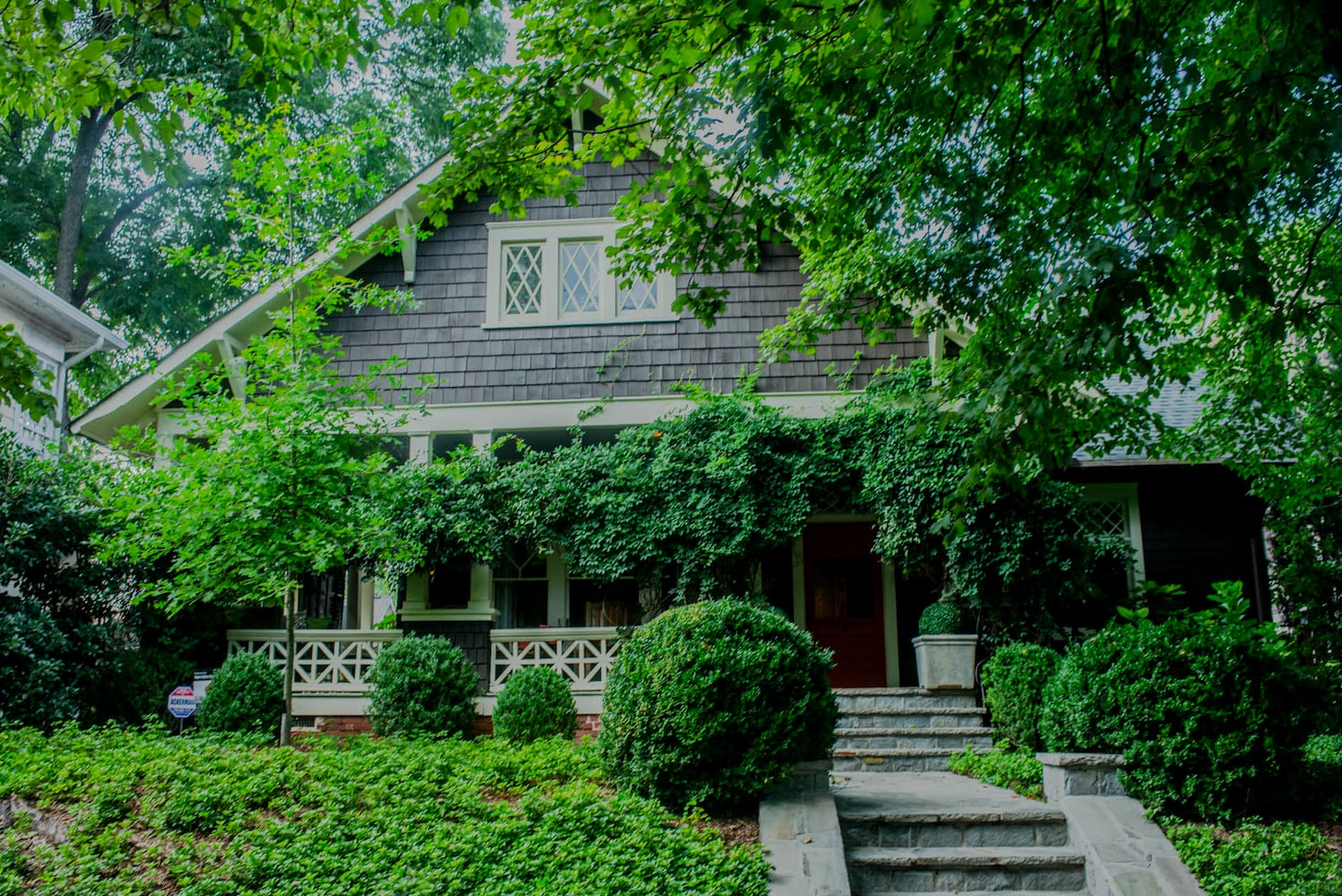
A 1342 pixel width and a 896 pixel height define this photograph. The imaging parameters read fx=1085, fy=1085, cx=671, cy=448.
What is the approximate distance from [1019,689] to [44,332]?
43.8 ft

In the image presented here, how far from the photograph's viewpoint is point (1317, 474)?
870cm

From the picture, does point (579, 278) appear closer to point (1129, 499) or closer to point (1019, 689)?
point (1019, 689)

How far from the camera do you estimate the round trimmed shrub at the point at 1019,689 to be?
909 cm

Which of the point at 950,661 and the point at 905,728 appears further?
the point at 950,661

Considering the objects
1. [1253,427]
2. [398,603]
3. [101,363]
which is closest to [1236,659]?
[1253,427]

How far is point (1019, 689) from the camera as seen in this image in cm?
923

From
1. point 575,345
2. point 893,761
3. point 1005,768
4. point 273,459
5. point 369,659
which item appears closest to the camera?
point 1005,768

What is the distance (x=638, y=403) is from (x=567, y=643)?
9.47 feet

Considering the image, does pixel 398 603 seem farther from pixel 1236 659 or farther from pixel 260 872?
pixel 1236 659

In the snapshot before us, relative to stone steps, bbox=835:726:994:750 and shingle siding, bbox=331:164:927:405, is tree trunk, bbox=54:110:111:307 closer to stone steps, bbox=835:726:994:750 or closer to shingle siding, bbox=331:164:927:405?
shingle siding, bbox=331:164:927:405

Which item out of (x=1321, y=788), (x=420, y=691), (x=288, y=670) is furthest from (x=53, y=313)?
(x=1321, y=788)

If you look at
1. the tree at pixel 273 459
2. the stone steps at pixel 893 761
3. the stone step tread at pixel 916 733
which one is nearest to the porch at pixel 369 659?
the tree at pixel 273 459

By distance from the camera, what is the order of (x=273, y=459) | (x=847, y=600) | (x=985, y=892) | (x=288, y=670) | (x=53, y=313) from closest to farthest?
(x=985, y=892) < (x=273, y=459) < (x=288, y=670) < (x=847, y=600) < (x=53, y=313)

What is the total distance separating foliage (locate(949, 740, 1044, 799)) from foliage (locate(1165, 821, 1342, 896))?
126 cm
